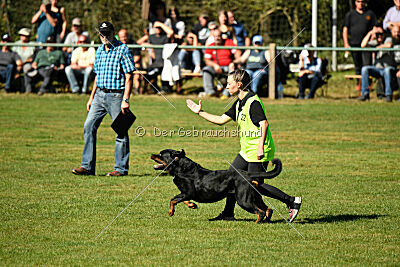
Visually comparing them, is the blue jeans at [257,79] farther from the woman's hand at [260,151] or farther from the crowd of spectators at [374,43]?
the woman's hand at [260,151]

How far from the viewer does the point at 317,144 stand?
47.6 ft

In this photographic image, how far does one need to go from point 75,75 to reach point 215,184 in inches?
531

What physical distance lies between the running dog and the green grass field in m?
0.25

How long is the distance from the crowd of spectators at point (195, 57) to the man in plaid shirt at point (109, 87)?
8.09 m

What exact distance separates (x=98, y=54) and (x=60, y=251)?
4.81 meters

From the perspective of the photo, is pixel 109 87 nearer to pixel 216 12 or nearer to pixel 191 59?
pixel 191 59

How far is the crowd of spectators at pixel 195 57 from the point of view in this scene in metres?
18.6

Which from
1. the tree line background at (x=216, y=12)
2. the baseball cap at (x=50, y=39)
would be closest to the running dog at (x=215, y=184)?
the baseball cap at (x=50, y=39)

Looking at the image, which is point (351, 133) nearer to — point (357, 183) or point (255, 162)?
point (357, 183)

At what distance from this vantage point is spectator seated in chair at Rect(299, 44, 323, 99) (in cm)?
1886

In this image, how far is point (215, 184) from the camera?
23.6 ft

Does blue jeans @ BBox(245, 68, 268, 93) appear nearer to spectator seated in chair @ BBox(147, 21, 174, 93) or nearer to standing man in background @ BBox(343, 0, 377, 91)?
standing man in background @ BBox(343, 0, 377, 91)

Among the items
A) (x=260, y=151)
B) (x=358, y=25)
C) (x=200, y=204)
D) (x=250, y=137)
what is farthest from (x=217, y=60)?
(x=260, y=151)

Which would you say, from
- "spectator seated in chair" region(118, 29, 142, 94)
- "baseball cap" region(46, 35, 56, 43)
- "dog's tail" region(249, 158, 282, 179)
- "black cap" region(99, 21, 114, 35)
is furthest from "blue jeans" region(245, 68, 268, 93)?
"dog's tail" region(249, 158, 282, 179)
